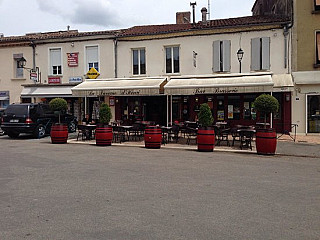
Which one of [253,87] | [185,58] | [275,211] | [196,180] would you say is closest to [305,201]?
[275,211]

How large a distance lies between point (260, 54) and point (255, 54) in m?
0.27

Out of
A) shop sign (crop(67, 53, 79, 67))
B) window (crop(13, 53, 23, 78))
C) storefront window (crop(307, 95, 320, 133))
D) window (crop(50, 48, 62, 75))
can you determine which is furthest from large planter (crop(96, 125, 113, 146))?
window (crop(13, 53, 23, 78))

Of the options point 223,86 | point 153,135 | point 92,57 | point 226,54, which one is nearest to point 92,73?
A: point 92,57

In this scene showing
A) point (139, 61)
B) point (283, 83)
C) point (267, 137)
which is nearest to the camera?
point (267, 137)

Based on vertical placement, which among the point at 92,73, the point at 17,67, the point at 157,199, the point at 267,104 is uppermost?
the point at 17,67

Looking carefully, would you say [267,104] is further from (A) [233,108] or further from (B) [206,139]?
(A) [233,108]

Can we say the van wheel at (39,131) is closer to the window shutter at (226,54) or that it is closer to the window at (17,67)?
the window at (17,67)

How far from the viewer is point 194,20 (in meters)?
20.3

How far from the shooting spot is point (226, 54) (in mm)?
17875

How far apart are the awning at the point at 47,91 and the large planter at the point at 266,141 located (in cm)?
1350

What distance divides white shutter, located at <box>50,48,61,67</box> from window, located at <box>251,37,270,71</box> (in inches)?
501

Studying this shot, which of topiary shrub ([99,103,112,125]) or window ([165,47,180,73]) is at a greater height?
window ([165,47,180,73])

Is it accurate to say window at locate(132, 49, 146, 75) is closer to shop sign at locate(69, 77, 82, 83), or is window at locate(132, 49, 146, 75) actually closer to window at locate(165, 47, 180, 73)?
window at locate(165, 47, 180, 73)

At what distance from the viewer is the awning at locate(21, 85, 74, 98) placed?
805 inches
